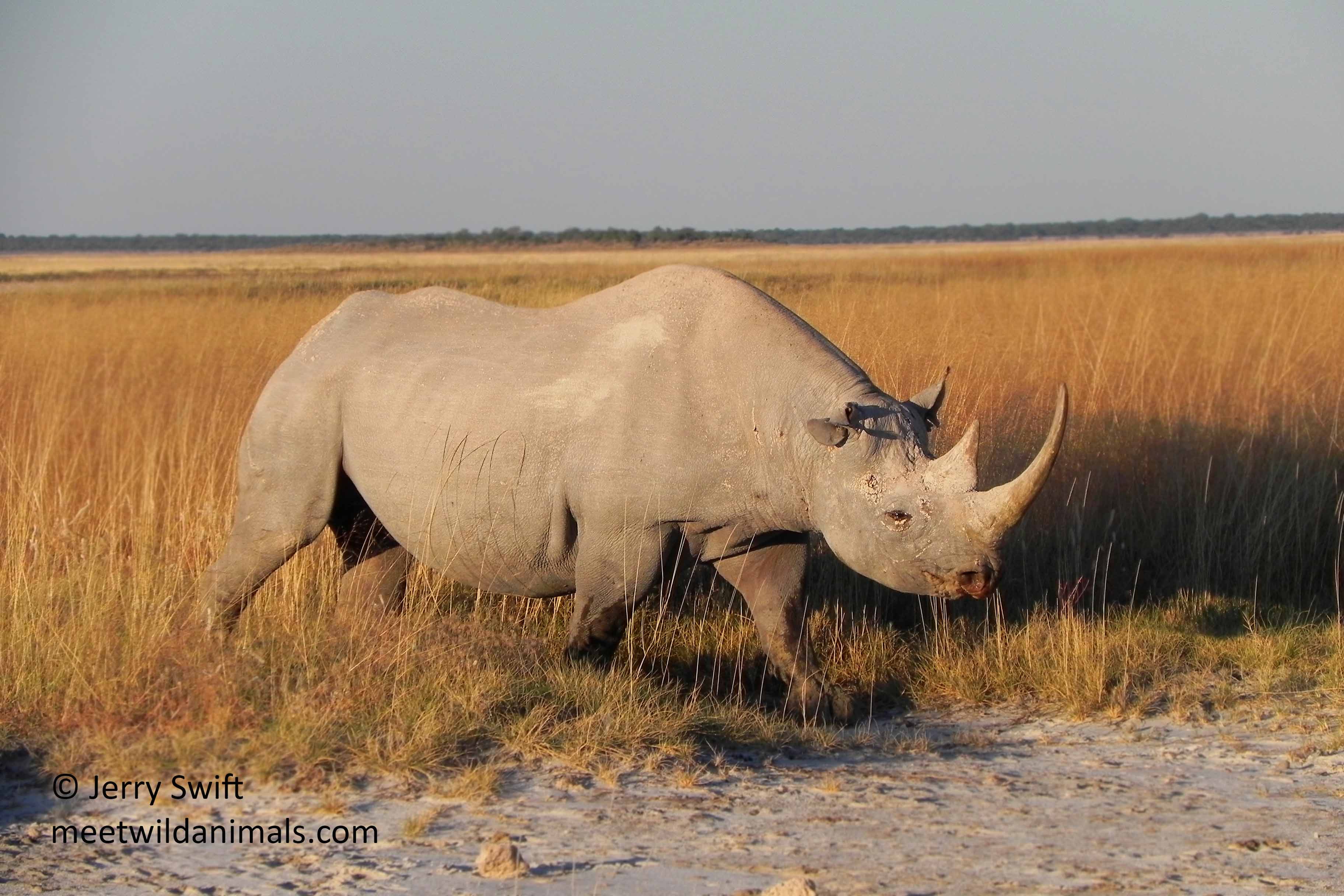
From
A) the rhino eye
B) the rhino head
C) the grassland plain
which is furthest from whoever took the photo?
the rhino eye

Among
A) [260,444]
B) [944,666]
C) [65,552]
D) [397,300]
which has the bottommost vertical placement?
[944,666]

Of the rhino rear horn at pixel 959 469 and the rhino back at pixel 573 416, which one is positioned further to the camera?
the rhino back at pixel 573 416

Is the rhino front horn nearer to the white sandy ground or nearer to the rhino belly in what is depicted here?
the white sandy ground

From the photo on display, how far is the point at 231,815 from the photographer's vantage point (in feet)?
13.8

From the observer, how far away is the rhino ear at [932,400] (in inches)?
221

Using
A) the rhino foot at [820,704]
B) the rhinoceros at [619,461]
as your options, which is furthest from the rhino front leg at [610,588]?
the rhino foot at [820,704]

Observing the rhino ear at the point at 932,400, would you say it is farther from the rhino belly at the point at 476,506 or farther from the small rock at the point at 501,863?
the small rock at the point at 501,863

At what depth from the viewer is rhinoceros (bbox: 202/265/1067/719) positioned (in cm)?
525

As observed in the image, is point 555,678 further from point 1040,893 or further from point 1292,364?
point 1292,364

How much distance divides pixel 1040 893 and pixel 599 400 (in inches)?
97.6

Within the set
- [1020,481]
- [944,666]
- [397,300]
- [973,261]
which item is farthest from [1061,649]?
[973,261]

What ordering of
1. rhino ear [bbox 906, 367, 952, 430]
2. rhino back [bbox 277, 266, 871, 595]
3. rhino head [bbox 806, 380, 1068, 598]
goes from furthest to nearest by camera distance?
rhino ear [bbox 906, 367, 952, 430] < rhino back [bbox 277, 266, 871, 595] < rhino head [bbox 806, 380, 1068, 598]

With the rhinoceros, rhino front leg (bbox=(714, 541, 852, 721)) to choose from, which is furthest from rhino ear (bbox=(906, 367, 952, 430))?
rhino front leg (bbox=(714, 541, 852, 721))

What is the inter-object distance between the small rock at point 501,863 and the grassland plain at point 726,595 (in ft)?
1.66
